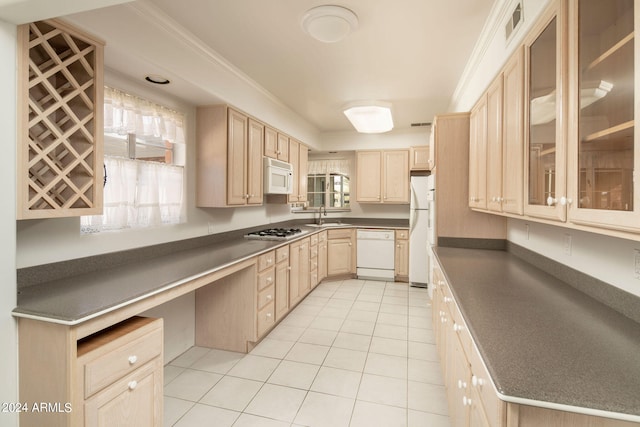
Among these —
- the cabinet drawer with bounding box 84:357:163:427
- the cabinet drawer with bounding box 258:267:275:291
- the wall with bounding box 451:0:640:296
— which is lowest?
the cabinet drawer with bounding box 84:357:163:427

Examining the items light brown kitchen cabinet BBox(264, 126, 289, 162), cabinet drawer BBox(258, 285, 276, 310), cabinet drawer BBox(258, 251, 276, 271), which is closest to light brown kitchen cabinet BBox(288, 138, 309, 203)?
light brown kitchen cabinet BBox(264, 126, 289, 162)

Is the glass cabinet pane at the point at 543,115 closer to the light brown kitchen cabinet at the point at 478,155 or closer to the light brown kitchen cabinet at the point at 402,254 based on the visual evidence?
the light brown kitchen cabinet at the point at 478,155

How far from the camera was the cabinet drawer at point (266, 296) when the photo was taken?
113 inches

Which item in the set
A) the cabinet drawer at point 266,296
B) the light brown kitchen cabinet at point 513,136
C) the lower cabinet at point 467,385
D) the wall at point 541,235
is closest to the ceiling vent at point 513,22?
the wall at point 541,235

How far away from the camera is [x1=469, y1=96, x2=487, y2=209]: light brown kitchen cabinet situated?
240 centimetres

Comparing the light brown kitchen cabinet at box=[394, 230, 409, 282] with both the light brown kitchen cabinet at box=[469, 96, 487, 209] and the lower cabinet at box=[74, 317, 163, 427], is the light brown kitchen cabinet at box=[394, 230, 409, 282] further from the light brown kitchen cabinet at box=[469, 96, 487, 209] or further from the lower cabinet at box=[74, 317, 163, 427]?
the lower cabinet at box=[74, 317, 163, 427]

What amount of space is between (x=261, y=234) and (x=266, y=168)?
0.79m

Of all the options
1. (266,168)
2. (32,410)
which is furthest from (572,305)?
(266,168)

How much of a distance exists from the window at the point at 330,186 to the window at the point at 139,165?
11.2 ft

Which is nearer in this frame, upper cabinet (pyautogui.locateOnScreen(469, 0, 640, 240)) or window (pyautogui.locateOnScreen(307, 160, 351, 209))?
upper cabinet (pyautogui.locateOnScreen(469, 0, 640, 240))

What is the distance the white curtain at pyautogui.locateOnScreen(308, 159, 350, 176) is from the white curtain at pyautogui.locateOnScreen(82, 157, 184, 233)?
137 inches

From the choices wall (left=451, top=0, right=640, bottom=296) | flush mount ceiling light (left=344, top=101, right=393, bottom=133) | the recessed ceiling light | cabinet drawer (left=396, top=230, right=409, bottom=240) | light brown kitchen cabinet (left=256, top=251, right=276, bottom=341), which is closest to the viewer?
wall (left=451, top=0, right=640, bottom=296)

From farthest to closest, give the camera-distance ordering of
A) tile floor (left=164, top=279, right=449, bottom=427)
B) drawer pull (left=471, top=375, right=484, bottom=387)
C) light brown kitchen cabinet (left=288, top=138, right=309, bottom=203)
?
light brown kitchen cabinet (left=288, top=138, right=309, bottom=203) → tile floor (left=164, top=279, right=449, bottom=427) → drawer pull (left=471, top=375, right=484, bottom=387)

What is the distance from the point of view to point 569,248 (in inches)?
69.9
